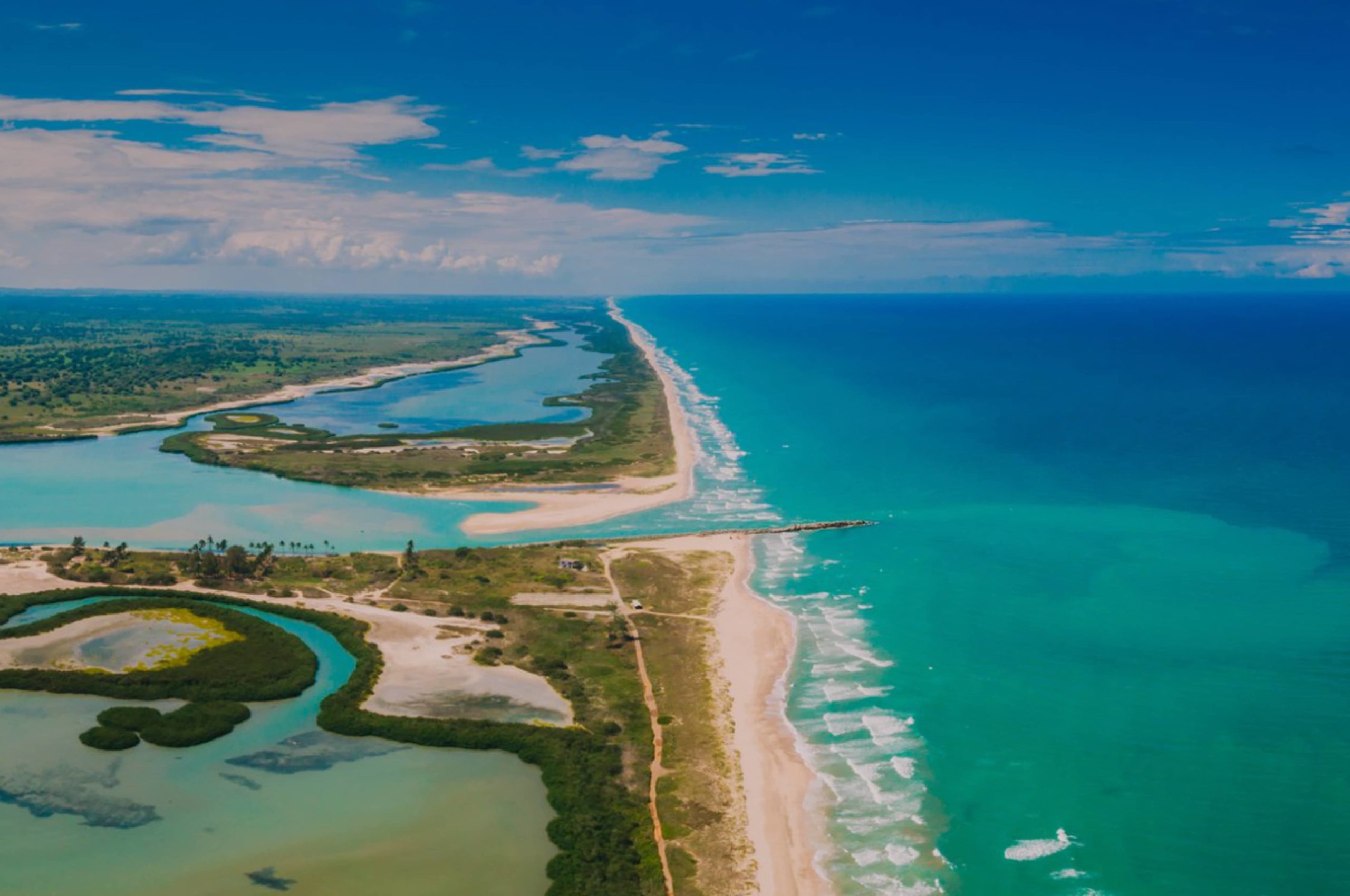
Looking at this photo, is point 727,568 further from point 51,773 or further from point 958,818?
point 51,773

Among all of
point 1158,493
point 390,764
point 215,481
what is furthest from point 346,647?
point 1158,493

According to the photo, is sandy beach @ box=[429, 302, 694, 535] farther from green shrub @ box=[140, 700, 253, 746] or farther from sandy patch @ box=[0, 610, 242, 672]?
green shrub @ box=[140, 700, 253, 746]

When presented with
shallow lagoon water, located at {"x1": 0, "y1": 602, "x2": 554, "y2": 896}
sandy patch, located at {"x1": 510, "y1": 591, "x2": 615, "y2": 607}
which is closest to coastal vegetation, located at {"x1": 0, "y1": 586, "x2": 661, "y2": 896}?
shallow lagoon water, located at {"x1": 0, "y1": 602, "x2": 554, "y2": 896}

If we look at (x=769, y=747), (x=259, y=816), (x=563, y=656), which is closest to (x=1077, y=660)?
(x=769, y=747)

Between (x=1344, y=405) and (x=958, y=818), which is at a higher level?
(x=1344, y=405)

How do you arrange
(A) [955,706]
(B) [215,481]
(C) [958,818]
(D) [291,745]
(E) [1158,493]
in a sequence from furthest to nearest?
(B) [215,481]
(E) [1158,493]
(A) [955,706]
(D) [291,745]
(C) [958,818]

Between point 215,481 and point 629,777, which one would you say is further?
point 215,481

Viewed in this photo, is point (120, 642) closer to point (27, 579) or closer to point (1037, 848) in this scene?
point (27, 579)

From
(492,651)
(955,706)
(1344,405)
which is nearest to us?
(955,706)
